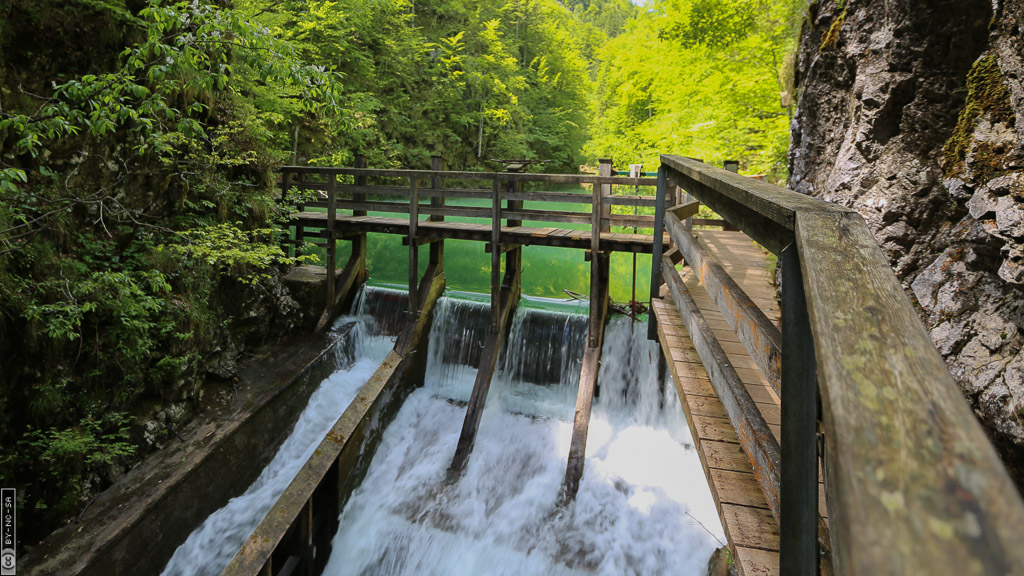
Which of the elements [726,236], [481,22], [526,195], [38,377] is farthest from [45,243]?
[481,22]

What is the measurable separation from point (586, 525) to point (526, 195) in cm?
441

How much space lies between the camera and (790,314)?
39.4 inches

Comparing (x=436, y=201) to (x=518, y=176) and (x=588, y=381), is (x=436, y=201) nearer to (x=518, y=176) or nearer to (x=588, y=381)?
(x=518, y=176)

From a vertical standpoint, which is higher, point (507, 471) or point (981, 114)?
point (981, 114)

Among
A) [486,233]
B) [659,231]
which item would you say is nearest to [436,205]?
[486,233]

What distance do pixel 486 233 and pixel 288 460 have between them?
13.6 ft

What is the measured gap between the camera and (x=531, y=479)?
6.66m

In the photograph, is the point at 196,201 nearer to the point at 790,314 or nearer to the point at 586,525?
the point at 586,525

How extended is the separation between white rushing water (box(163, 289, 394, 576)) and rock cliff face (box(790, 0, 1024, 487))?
630 centimetres

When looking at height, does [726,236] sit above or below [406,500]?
above

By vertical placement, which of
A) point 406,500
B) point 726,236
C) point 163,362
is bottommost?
point 406,500

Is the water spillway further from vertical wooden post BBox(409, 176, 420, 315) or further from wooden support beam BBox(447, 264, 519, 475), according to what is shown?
vertical wooden post BBox(409, 176, 420, 315)

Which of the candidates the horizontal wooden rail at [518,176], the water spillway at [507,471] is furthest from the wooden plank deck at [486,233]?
the water spillway at [507,471]

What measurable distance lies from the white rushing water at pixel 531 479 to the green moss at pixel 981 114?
11.3 feet
